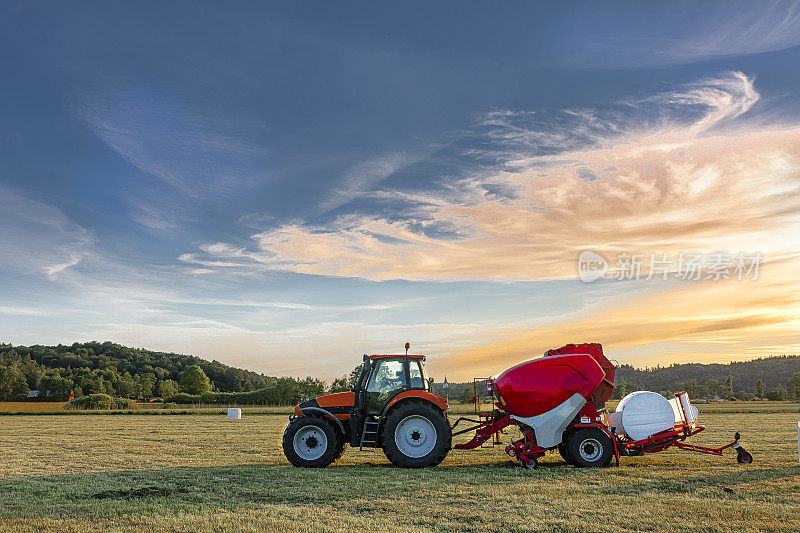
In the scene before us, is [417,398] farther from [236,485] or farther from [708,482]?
[708,482]

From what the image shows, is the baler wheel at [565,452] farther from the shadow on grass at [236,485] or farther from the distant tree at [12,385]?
the distant tree at [12,385]

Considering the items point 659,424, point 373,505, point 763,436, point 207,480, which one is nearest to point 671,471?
point 659,424

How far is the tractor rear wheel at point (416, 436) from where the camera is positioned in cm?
1445

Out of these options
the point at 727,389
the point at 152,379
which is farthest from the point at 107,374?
the point at 727,389

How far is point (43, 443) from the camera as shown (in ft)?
77.8

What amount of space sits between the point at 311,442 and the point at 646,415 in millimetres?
8147

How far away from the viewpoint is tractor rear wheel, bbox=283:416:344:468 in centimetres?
1492

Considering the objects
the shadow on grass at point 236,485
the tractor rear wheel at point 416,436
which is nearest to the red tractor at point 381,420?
the tractor rear wheel at point 416,436

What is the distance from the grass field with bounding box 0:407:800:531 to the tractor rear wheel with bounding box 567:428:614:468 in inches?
14.0

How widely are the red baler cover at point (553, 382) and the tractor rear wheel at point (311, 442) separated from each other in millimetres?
4283

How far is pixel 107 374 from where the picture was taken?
13175 centimetres

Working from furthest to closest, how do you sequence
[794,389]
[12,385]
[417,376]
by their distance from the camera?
[12,385], [794,389], [417,376]

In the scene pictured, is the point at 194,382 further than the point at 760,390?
Yes

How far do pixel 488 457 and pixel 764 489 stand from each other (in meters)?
6.99
